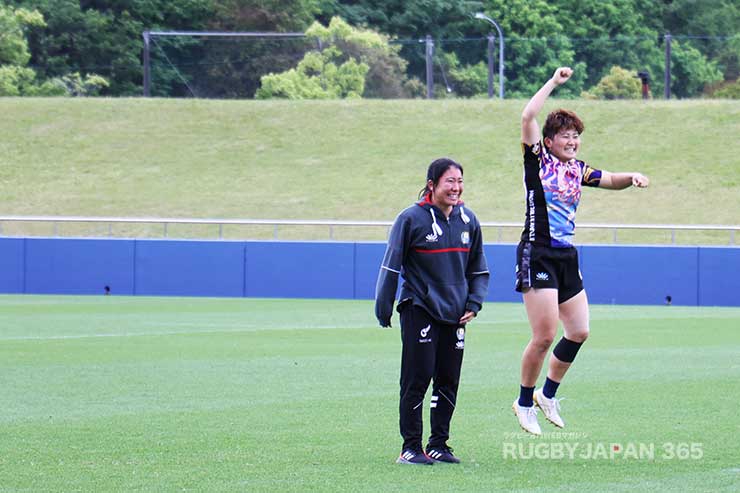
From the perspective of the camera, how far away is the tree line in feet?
150

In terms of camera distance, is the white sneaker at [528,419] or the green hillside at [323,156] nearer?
the white sneaker at [528,419]

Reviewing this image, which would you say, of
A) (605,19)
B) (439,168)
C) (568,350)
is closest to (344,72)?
(605,19)

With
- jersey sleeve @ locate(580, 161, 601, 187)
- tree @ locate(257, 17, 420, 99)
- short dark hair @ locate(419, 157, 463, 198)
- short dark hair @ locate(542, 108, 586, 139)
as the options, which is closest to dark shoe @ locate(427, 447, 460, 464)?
short dark hair @ locate(419, 157, 463, 198)

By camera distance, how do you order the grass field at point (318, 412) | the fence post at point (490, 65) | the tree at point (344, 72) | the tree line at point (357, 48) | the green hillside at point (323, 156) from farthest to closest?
the tree line at point (357, 48), the tree at point (344, 72), the fence post at point (490, 65), the green hillside at point (323, 156), the grass field at point (318, 412)

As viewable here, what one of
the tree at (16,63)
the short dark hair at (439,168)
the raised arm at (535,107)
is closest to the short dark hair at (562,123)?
the raised arm at (535,107)

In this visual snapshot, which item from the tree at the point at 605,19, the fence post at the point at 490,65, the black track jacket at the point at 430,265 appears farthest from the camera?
the tree at the point at 605,19

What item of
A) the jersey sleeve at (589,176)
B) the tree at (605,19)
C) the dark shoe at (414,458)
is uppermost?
the tree at (605,19)

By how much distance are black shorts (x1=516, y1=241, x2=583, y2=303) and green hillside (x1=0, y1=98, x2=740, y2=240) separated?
1010 inches

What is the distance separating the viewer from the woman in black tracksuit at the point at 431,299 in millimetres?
7289

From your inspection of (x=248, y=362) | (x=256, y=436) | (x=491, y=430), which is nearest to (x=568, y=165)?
(x=491, y=430)

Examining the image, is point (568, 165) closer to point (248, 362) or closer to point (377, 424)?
point (377, 424)

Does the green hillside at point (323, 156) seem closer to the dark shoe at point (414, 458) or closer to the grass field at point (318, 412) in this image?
the grass field at point (318, 412)

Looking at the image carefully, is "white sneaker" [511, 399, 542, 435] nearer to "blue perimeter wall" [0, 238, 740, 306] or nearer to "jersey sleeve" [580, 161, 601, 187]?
"jersey sleeve" [580, 161, 601, 187]

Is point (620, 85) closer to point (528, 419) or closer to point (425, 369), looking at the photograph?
point (528, 419)
